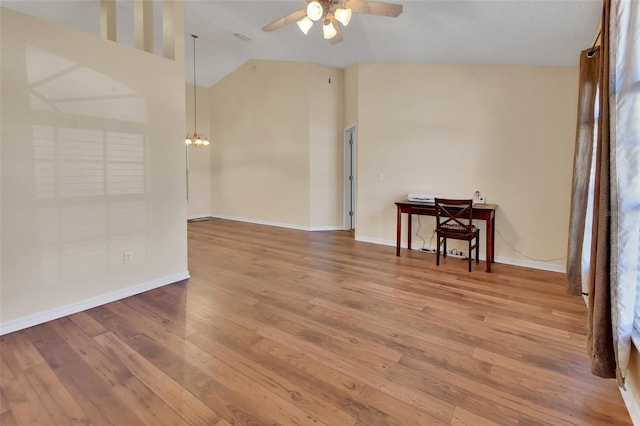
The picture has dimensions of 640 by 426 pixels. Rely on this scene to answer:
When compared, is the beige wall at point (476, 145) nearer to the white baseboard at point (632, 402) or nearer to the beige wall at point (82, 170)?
the white baseboard at point (632, 402)

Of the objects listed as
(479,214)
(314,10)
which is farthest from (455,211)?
(314,10)

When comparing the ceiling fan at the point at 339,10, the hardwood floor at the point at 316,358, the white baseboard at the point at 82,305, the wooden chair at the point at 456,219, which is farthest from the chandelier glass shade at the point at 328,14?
the white baseboard at the point at 82,305

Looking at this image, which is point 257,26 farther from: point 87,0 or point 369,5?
point 369,5

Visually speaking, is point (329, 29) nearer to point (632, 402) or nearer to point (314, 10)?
point (314, 10)

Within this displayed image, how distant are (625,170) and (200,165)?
26.5ft

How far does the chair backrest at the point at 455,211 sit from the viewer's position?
3678 mm

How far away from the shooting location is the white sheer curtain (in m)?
1.35

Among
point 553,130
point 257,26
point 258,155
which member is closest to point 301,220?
point 258,155

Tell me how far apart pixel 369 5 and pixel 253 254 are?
321 cm

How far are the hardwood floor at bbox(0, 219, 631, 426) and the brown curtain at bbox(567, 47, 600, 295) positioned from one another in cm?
38

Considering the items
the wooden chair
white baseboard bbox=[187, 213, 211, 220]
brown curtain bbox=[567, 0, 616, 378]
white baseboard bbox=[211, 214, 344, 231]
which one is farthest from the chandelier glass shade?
white baseboard bbox=[187, 213, 211, 220]

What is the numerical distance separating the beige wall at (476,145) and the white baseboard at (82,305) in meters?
3.13

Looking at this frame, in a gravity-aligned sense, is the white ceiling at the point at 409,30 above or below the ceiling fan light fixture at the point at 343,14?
above

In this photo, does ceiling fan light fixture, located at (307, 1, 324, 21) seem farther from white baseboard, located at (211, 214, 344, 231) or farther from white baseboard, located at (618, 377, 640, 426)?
white baseboard, located at (211, 214, 344, 231)
